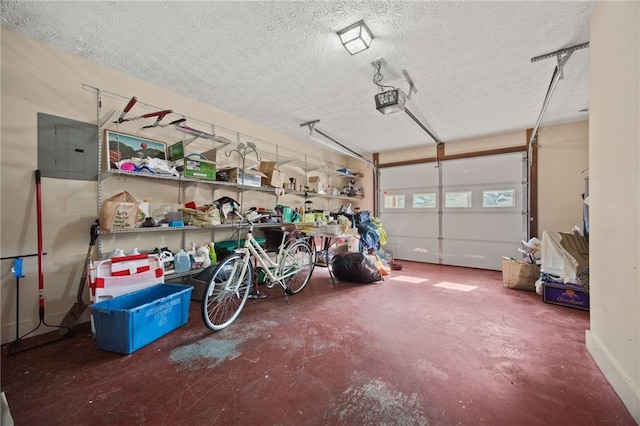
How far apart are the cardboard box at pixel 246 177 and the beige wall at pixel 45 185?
1072mm

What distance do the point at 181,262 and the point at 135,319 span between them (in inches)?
38.0

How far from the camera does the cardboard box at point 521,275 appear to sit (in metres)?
3.59

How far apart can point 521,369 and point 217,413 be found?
201 centimetres

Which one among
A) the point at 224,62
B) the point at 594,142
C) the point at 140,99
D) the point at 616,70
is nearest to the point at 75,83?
the point at 140,99

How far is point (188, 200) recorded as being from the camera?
135 inches

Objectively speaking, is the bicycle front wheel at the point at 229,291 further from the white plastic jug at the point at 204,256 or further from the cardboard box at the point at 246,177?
the cardboard box at the point at 246,177

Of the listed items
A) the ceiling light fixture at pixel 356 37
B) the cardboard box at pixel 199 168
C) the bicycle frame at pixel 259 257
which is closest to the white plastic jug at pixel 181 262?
the bicycle frame at pixel 259 257

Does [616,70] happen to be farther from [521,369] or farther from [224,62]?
[224,62]

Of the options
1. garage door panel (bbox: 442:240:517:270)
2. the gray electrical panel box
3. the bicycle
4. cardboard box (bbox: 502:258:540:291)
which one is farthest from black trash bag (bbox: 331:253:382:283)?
the gray electrical panel box

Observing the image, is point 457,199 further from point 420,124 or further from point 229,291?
point 229,291

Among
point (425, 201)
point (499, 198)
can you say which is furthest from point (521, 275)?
point (425, 201)

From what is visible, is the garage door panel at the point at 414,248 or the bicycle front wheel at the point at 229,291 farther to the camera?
the garage door panel at the point at 414,248

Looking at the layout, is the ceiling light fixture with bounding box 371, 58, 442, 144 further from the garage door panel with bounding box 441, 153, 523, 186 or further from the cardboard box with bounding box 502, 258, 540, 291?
the garage door panel with bounding box 441, 153, 523, 186

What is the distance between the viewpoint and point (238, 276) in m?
2.61
